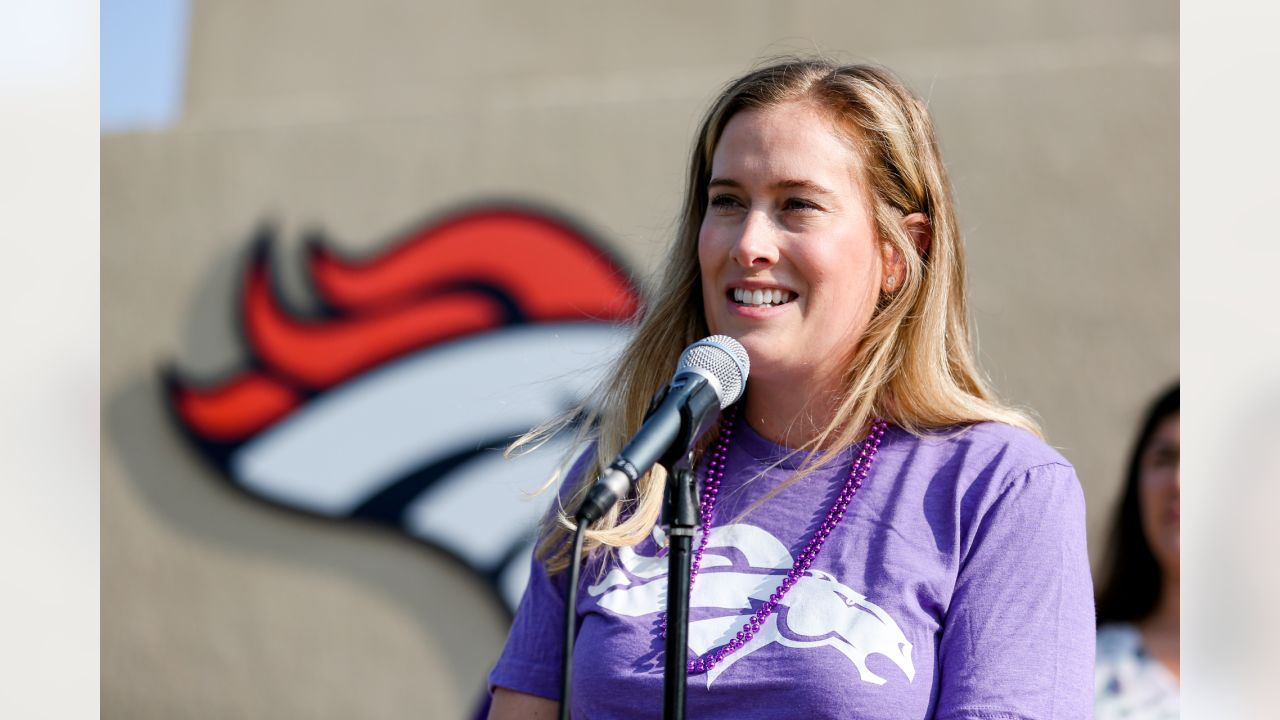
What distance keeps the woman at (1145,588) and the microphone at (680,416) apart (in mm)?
3048

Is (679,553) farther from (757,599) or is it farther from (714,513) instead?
(714,513)

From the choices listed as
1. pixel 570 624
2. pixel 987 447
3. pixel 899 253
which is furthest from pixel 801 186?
pixel 570 624

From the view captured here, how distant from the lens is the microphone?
1.47 meters

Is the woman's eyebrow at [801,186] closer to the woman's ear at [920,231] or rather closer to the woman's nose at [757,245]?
the woman's nose at [757,245]

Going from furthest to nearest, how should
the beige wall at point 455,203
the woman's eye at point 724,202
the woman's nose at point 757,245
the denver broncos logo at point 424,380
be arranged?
the denver broncos logo at point 424,380
the beige wall at point 455,203
the woman's eye at point 724,202
the woman's nose at point 757,245

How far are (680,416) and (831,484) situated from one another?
56cm

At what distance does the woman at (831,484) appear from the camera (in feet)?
5.90

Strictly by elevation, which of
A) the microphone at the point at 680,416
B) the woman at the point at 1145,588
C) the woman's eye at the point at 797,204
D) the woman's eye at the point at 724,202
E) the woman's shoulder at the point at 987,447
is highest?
the woman's eye at the point at 724,202

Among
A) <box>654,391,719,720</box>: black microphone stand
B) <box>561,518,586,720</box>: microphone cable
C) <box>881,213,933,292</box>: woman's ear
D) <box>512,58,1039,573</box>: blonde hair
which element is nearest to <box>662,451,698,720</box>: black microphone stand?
<box>654,391,719,720</box>: black microphone stand

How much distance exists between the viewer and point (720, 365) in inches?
66.9

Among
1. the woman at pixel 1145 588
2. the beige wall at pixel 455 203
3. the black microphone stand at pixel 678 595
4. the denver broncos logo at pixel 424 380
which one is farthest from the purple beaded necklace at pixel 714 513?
the denver broncos logo at pixel 424 380

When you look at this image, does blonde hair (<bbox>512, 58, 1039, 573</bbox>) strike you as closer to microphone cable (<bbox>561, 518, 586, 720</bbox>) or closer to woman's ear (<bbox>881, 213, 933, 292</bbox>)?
woman's ear (<bbox>881, 213, 933, 292</bbox>)
